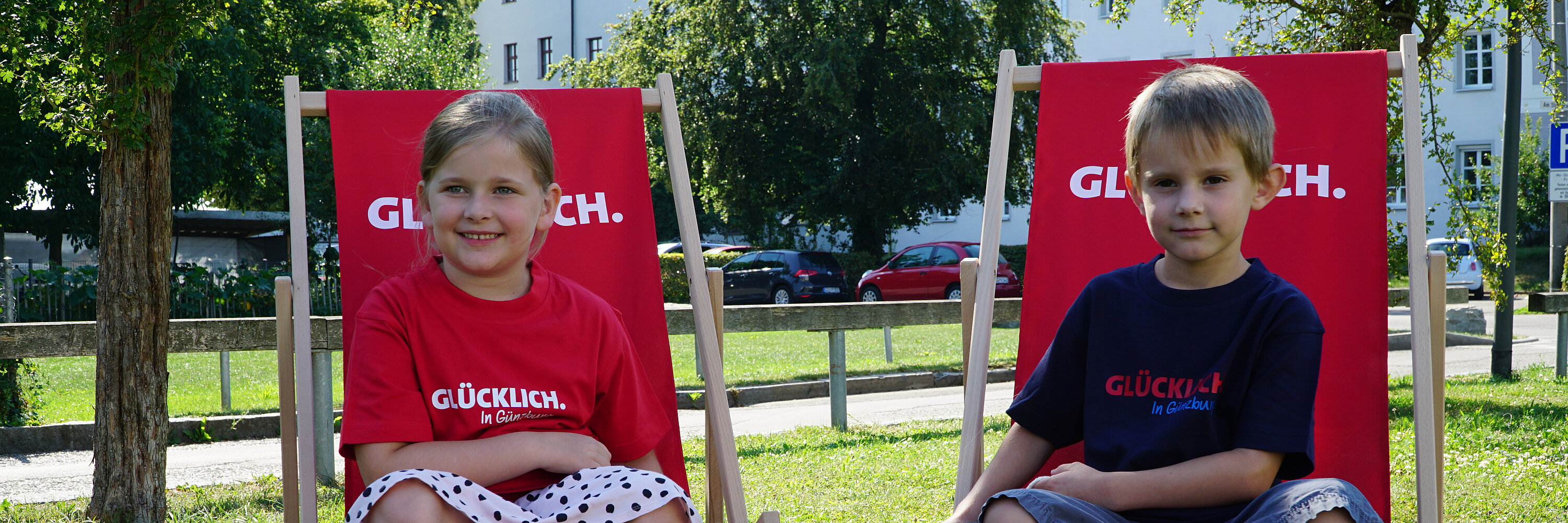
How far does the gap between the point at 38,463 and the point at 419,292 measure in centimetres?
406

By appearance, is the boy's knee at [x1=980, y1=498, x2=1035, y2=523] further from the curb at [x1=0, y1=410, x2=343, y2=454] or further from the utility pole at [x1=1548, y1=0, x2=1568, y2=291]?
the utility pole at [x1=1548, y1=0, x2=1568, y2=291]

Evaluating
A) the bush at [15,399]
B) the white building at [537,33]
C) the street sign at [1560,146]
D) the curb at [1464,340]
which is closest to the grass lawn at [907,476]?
the bush at [15,399]

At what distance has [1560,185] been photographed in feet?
25.1

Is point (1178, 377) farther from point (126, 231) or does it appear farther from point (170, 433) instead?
point (170, 433)

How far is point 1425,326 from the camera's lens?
90.6 inches

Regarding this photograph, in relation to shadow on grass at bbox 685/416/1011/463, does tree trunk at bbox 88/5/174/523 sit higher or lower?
higher

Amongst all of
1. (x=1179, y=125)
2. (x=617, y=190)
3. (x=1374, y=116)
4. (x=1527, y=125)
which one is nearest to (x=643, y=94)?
(x=617, y=190)

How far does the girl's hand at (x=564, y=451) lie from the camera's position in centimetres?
183

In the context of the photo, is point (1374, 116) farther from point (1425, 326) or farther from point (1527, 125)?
point (1527, 125)

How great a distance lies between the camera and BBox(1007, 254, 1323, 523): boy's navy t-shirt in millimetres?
1636

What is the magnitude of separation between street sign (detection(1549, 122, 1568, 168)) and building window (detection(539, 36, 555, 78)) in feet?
96.3

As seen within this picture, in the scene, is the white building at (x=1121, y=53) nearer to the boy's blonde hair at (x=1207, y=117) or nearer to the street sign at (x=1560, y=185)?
the street sign at (x=1560, y=185)

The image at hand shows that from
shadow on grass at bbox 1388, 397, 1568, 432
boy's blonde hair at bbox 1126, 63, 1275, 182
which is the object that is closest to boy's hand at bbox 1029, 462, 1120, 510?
boy's blonde hair at bbox 1126, 63, 1275, 182

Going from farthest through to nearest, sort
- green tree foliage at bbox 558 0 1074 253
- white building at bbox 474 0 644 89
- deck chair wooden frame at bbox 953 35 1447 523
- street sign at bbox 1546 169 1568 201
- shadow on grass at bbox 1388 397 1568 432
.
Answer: white building at bbox 474 0 644 89 → green tree foliage at bbox 558 0 1074 253 → street sign at bbox 1546 169 1568 201 → shadow on grass at bbox 1388 397 1568 432 → deck chair wooden frame at bbox 953 35 1447 523
